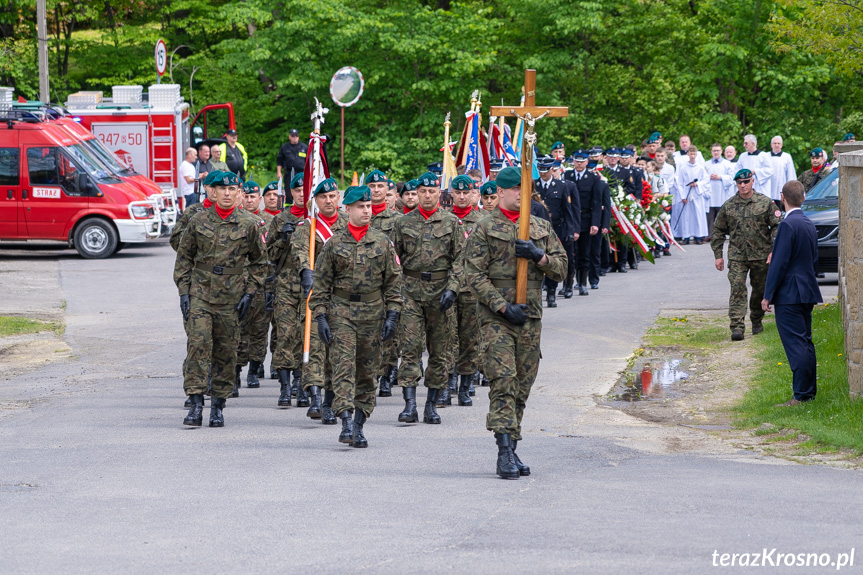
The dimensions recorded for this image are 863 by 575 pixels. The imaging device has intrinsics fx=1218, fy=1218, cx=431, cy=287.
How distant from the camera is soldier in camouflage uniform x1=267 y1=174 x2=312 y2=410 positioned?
38.0ft

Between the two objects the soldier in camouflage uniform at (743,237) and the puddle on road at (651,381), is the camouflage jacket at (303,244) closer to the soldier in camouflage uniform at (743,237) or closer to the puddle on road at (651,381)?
the puddle on road at (651,381)

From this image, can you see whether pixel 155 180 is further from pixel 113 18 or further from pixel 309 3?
pixel 113 18

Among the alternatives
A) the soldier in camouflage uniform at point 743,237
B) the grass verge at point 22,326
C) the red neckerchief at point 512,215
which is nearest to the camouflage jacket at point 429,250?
the red neckerchief at point 512,215

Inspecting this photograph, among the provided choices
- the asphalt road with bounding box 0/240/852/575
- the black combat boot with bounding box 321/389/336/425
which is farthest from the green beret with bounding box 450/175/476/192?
the black combat boot with bounding box 321/389/336/425

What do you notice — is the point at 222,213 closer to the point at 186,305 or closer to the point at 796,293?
the point at 186,305

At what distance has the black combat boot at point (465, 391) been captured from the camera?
11445mm

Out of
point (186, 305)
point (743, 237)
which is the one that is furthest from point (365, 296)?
point (743, 237)

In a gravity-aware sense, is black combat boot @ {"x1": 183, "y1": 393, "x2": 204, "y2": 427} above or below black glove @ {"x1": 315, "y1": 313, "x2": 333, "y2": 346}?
below

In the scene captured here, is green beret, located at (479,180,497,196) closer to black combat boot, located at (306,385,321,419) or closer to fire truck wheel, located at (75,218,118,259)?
black combat boot, located at (306,385,321,419)

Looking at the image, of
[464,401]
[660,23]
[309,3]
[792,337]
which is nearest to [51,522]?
[464,401]

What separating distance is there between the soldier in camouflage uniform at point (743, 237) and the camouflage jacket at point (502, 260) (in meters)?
6.19

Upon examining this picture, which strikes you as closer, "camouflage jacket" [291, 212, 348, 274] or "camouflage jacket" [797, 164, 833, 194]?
"camouflage jacket" [291, 212, 348, 274]

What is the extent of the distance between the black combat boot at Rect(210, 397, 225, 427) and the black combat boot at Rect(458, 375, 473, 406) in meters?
2.29

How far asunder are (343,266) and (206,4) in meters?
30.7
